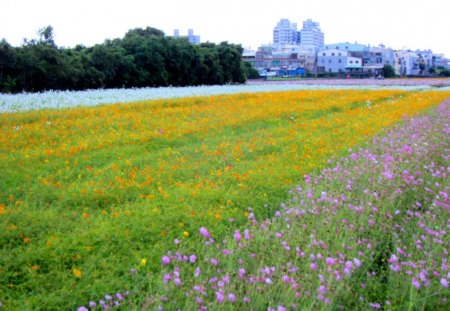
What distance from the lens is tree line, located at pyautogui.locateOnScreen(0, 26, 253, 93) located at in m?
24.0

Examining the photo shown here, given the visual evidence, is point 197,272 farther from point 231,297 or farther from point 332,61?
point 332,61

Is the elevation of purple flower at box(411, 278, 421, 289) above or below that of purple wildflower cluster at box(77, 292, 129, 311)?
above

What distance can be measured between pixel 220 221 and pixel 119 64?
28372 mm

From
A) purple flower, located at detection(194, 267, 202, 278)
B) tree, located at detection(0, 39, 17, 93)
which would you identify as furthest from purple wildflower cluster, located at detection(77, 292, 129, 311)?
tree, located at detection(0, 39, 17, 93)

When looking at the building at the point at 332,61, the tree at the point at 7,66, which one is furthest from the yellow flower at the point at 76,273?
the building at the point at 332,61

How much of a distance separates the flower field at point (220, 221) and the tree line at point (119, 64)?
1556 cm

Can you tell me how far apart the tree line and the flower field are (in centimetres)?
1556

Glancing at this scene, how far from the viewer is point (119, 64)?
31656 mm

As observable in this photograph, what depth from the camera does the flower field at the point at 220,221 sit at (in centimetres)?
355

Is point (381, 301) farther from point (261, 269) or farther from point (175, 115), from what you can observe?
point (175, 115)

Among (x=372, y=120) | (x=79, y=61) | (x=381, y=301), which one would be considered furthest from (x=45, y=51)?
(x=381, y=301)

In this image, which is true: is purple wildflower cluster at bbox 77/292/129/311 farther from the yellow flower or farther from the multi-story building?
the multi-story building

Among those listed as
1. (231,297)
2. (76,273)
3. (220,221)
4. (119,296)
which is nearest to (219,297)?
(231,297)

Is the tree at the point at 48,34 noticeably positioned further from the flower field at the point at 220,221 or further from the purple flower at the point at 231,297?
the purple flower at the point at 231,297
